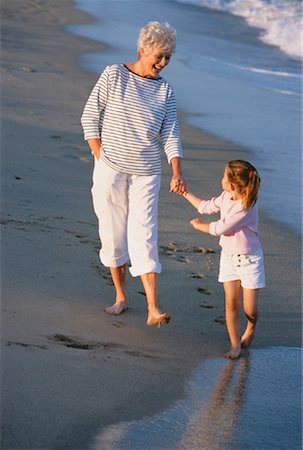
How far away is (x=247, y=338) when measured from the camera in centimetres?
554

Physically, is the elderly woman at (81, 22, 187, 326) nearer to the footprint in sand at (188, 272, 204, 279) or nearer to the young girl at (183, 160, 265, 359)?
the young girl at (183, 160, 265, 359)

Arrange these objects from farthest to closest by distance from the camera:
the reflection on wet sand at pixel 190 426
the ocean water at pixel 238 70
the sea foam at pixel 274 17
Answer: the sea foam at pixel 274 17, the ocean water at pixel 238 70, the reflection on wet sand at pixel 190 426

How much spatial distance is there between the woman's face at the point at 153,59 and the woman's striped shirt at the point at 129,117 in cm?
6

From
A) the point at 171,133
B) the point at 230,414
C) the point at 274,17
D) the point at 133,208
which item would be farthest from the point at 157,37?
the point at 274,17

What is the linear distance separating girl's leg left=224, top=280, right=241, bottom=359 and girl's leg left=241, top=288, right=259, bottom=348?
0.06 metres

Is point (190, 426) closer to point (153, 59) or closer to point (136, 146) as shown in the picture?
point (136, 146)

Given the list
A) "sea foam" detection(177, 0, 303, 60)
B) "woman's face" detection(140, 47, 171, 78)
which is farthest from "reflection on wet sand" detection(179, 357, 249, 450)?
"sea foam" detection(177, 0, 303, 60)

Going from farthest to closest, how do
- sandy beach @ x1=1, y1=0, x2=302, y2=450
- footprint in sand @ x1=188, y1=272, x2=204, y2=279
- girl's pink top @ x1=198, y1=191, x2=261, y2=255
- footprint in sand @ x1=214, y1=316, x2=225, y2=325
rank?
1. footprint in sand @ x1=188, y1=272, x2=204, y2=279
2. footprint in sand @ x1=214, y1=316, x2=225, y2=325
3. girl's pink top @ x1=198, y1=191, x2=261, y2=255
4. sandy beach @ x1=1, y1=0, x2=302, y2=450

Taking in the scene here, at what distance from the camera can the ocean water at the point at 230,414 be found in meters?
4.26

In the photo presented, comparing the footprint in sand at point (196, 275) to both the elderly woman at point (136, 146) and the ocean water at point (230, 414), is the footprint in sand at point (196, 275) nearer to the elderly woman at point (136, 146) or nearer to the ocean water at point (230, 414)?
the elderly woman at point (136, 146)

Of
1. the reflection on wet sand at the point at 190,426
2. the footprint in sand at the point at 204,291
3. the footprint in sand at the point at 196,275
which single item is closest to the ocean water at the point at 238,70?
the footprint in sand at the point at 196,275

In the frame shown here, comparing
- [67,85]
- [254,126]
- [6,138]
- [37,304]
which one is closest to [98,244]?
[37,304]

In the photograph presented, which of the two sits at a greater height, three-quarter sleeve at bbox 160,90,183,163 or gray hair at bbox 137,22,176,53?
gray hair at bbox 137,22,176,53

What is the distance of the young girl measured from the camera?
17.2 ft
